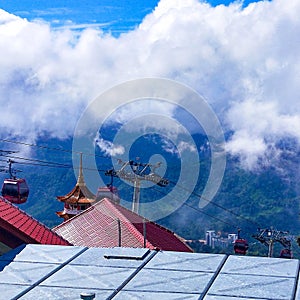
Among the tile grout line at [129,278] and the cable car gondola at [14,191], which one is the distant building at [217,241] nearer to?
the cable car gondola at [14,191]

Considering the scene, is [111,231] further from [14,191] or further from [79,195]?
[79,195]

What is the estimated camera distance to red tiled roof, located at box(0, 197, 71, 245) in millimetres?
15898

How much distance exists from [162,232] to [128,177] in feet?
76.3

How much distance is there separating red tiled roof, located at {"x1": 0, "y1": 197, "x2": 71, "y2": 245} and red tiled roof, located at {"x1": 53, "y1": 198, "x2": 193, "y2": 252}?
771 cm

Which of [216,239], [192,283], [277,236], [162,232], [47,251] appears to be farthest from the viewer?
[216,239]

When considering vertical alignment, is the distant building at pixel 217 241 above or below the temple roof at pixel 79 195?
above

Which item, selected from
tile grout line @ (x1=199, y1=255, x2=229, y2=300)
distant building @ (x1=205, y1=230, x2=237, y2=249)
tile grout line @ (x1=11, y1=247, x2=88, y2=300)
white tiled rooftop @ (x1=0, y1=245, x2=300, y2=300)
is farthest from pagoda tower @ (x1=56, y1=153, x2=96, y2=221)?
distant building @ (x1=205, y1=230, x2=237, y2=249)

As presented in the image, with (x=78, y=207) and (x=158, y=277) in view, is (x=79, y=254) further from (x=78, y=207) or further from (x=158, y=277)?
(x=78, y=207)

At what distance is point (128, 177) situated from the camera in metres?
58.2

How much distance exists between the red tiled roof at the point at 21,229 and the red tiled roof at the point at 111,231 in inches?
303

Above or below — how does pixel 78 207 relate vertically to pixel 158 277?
above

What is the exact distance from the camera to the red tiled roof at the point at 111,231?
29.2 metres

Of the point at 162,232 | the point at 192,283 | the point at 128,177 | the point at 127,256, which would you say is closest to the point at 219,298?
the point at 192,283

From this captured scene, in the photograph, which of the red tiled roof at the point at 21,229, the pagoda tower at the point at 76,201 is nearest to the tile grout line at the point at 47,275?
the red tiled roof at the point at 21,229
